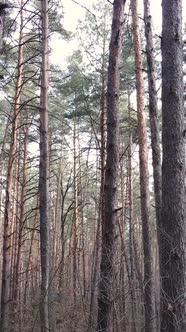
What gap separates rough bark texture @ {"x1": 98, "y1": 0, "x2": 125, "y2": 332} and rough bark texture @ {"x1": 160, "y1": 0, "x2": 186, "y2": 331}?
745 mm

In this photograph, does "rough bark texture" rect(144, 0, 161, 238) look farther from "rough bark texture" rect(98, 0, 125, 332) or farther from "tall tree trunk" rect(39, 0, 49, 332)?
"rough bark texture" rect(98, 0, 125, 332)

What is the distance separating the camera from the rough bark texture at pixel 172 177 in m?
4.38

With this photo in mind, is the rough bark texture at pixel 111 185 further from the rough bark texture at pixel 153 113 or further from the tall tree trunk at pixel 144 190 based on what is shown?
the rough bark texture at pixel 153 113

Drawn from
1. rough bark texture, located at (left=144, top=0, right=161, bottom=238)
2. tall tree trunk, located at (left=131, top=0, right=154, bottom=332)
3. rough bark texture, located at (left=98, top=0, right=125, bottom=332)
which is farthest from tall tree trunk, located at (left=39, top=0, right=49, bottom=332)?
rough bark texture, located at (left=144, top=0, right=161, bottom=238)

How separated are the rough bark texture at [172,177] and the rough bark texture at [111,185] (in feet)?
2.44

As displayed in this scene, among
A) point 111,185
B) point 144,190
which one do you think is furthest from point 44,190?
point 144,190

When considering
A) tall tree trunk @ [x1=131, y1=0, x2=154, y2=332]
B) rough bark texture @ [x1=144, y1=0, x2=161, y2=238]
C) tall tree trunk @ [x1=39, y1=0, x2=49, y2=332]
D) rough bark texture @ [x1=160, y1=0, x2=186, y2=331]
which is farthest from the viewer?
rough bark texture @ [x1=144, y1=0, x2=161, y2=238]

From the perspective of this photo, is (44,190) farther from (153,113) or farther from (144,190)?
(153,113)

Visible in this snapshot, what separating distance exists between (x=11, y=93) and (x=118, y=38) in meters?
11.4

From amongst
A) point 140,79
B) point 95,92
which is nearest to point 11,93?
point 95,92

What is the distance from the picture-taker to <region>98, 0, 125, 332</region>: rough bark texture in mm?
4969

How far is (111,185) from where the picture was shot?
5418 mm

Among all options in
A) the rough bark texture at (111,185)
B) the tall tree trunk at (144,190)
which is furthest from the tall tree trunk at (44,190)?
the tall tree trunk at (144,190)

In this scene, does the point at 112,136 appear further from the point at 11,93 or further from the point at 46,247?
the point at 11,93
